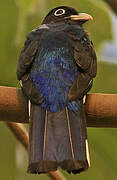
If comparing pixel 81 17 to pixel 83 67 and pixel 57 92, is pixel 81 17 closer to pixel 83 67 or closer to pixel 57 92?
pixel 83 67

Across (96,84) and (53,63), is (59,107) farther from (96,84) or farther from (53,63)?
(96,84)

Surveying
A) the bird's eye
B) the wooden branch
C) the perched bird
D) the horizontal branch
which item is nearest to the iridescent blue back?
the perched bird

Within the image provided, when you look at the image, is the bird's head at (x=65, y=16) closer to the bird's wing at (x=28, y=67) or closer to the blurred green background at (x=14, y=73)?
the blurred green background at (x=14, y=73)

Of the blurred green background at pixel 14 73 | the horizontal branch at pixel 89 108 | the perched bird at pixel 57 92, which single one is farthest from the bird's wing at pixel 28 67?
the blurred green background at pixel 14 73

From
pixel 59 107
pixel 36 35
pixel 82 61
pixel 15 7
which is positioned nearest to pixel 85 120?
pixel 59 107

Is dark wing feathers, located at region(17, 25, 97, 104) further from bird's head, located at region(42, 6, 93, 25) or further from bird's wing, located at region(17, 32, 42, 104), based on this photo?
bird's head, located at region(42, 6, 93, 25)
